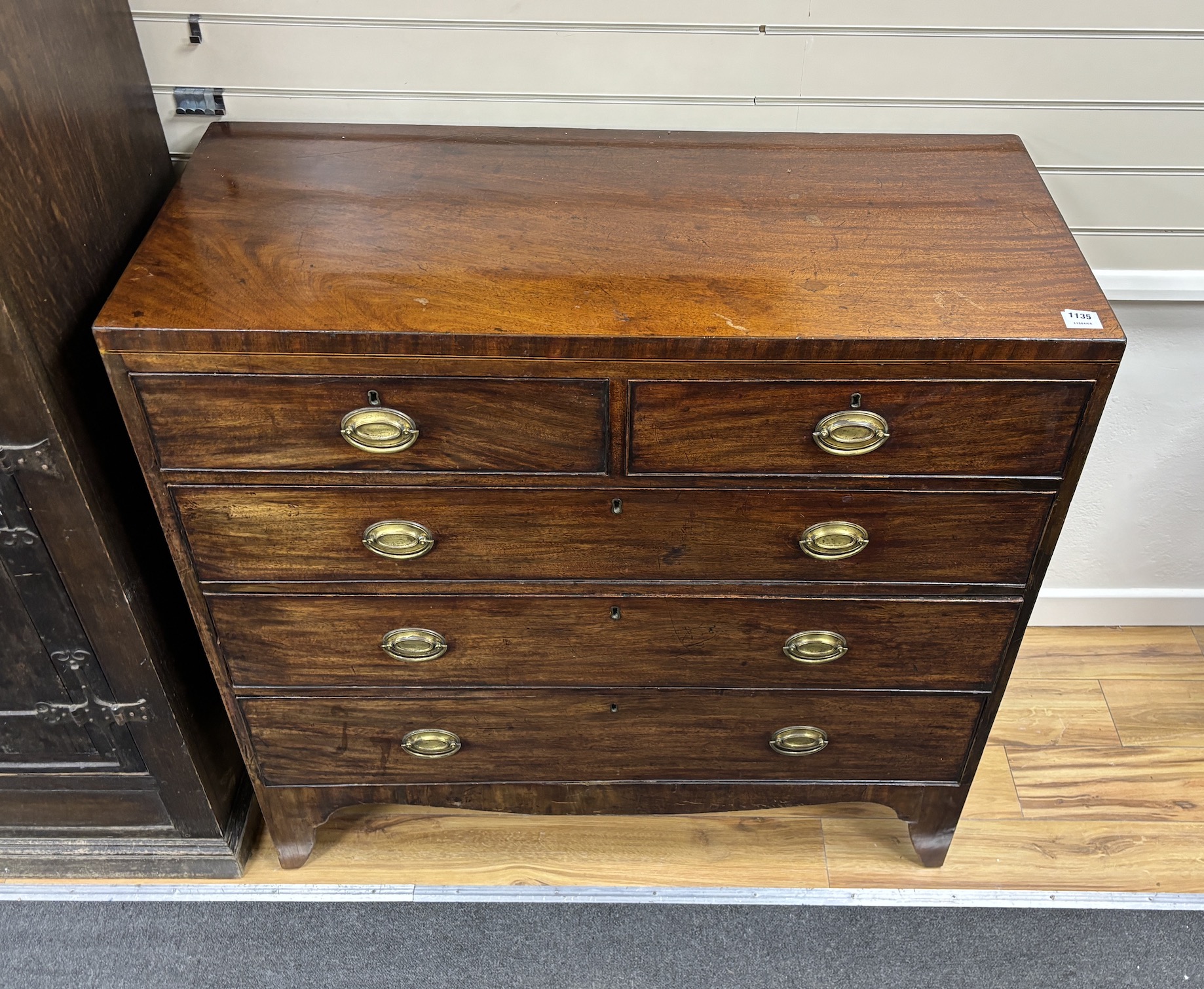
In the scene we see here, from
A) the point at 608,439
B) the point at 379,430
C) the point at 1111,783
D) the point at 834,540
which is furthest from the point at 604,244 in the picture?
the point at 1111,783

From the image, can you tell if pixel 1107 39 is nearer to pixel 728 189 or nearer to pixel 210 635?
pixel 728 189

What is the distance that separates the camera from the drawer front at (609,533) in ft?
4.17

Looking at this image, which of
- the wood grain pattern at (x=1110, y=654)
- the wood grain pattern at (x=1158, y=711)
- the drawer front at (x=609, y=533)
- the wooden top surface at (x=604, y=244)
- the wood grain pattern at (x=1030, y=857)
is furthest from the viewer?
the wood grain pattern at (x=1110, y=654)

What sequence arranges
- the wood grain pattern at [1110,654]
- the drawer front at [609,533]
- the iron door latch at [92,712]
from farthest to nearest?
1. the wood grain pattern at [1110,654]
2. the iron door latch at [92,712]
3. the drawer front at [609,533]

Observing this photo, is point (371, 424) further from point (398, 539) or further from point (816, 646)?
point (816, 646)

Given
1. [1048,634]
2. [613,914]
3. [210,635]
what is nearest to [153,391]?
[210,635]

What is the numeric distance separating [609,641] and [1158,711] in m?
1.19

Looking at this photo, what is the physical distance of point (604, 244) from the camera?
126cm

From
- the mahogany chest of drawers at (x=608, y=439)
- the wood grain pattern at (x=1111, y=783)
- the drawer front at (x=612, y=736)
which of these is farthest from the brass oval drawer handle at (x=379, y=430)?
the wood grain pattern at (x=1111, y=783)

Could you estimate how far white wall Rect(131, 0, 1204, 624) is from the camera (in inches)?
56.7

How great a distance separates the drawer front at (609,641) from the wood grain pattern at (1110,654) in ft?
2.30

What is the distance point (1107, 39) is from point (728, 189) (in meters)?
0.58

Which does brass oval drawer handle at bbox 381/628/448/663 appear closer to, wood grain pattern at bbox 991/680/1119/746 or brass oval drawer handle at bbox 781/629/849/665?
brass oval drawer handle at bbox 781/629/849/665

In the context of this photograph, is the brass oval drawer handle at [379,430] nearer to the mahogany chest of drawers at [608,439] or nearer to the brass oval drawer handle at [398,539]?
the mahogany chest of drawers at [608,439]
